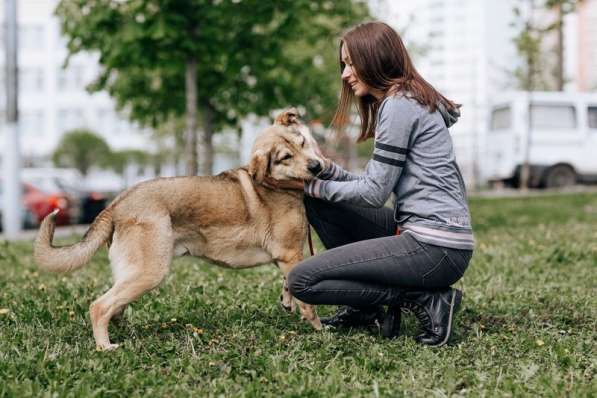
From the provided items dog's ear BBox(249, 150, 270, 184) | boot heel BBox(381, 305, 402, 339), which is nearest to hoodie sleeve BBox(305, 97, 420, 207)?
dog's ear BBox(249, 150, 270, 184)

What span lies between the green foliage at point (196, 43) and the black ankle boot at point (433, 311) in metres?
6.83

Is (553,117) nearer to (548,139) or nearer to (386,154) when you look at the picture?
(548,139)

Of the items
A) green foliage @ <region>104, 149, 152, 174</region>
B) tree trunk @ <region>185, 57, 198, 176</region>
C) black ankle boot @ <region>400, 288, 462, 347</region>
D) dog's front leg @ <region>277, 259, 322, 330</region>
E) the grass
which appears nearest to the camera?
the grass

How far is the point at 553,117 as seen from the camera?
22250 millimetres

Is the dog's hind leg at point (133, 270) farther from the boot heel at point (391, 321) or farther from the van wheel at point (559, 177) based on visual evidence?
the van wheel at point (559, 177)

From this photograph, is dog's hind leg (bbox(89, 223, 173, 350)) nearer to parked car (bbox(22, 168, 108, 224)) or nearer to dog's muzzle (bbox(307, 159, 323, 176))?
dog's muzzle (bbox(307, 159, 323, 176))

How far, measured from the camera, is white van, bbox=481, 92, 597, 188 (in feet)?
70.6

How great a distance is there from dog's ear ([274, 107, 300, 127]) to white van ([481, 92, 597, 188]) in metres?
17.8

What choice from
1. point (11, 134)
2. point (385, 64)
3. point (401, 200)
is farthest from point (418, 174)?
point (11, 134)

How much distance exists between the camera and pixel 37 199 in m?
16.9

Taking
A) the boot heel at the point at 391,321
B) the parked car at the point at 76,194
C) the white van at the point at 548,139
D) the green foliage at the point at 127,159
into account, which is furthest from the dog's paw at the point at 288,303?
the green foliage at the point at 127,159

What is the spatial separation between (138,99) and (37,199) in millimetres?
5001

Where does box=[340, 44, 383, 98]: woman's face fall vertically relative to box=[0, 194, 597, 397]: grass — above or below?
above

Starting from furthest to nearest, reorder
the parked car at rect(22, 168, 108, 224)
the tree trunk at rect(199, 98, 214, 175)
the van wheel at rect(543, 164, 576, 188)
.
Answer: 1. the van wheel at rect(543, 164, 576, 188)
2. the parked car at rect(22, 168, 108, 224)
3. the tree trunk at rect(199, 98, 214, 175)
